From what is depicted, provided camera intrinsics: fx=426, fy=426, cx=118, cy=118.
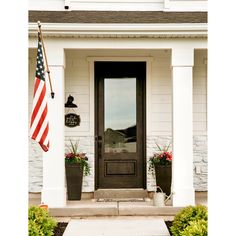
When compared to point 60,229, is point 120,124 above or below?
above

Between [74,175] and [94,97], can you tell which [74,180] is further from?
[94,97]

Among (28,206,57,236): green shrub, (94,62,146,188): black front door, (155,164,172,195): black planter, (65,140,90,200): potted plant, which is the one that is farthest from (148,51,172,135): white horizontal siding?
(28,206,57,236): green shrub

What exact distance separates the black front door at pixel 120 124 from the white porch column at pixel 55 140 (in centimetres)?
146

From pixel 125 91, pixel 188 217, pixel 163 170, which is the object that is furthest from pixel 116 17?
pixel 188 217

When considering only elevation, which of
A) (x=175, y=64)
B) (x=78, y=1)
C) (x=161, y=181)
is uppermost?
(x=78, y=1)

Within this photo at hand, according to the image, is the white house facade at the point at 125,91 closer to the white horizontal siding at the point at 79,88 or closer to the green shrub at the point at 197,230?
the white horizontal siding at the point at 79,88

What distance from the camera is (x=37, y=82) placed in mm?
5441

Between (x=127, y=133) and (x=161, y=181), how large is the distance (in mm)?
1297

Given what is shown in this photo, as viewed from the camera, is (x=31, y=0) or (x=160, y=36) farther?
(x=31, y=0)

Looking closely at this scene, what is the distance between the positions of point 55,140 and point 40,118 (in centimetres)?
205

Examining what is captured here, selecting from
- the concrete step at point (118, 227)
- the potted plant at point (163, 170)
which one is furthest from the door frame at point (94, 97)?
the concrete step at point (118, 227)

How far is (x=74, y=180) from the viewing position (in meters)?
8.07
